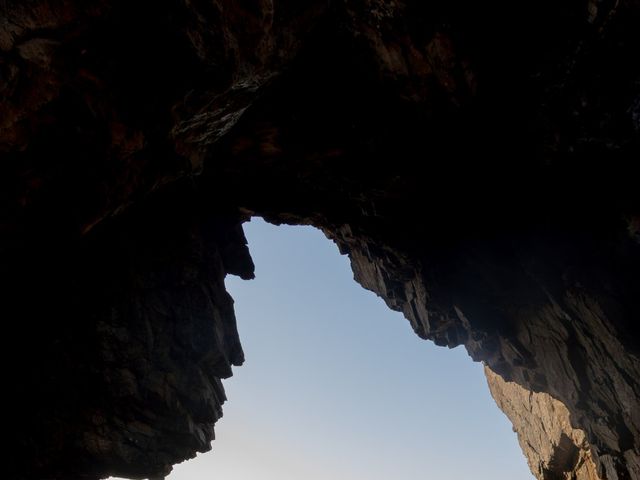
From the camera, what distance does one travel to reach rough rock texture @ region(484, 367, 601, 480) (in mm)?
22047

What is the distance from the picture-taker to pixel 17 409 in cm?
1705

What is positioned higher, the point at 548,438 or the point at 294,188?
the point at 294,188

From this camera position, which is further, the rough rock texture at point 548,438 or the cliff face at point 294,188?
the rough rock texture at point 548,438

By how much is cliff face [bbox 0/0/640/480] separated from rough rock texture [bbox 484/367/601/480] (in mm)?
288

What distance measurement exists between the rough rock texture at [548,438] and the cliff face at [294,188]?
0.29 meters

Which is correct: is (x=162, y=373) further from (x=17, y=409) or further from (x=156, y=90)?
(x=156, y=90)

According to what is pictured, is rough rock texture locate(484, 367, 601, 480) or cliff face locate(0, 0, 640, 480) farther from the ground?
cliff face locate(0, 0, 640, 480)

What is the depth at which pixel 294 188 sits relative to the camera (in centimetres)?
2011

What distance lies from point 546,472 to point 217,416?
794 inches

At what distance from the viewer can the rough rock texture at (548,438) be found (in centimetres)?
2205

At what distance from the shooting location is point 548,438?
2409cm

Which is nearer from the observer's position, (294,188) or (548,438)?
(294,188)

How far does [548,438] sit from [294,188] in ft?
69.2

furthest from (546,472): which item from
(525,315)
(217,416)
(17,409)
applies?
(17,409)
